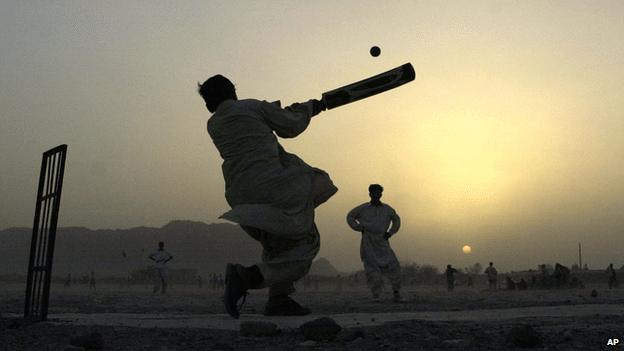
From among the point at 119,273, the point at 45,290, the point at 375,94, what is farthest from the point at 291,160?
the point at 119,273

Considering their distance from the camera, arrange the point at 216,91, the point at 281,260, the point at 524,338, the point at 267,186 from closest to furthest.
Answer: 1. the point at 524,338
2. the point at 267,186
3. the point at 281,260
4. the point at 216,91

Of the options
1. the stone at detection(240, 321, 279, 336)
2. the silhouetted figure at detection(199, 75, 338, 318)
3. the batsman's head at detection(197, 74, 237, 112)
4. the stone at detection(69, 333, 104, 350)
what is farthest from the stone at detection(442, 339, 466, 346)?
the batsman's head at detection(197, 74, 237, 112)

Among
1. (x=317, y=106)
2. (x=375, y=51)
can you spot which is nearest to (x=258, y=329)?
(x=317, y=106)

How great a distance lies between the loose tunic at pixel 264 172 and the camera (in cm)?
691

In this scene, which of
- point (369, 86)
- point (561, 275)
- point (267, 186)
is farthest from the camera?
point (561, 275)

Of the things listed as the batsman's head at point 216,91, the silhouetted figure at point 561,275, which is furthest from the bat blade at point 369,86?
the silhouetted figure at point 561,275

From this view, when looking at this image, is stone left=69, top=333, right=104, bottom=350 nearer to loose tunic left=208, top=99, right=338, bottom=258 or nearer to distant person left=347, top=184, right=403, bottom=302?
loose tunic left=208, top=99, right=338, bottom=258

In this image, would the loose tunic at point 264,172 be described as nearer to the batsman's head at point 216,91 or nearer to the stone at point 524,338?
the batsman's head at point 216,91

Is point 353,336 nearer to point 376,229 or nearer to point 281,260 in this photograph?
point 281,260

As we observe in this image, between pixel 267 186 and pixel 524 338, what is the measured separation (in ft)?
9.89

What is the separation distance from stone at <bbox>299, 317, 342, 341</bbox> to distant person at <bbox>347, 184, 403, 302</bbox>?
329 inches

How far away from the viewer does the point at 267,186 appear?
6.92 meters

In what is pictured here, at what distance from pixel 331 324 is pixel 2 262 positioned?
210 meters

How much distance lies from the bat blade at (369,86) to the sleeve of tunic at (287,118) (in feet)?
0.79
